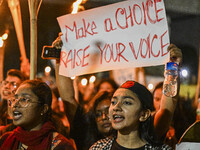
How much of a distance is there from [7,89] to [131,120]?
6.53 feet

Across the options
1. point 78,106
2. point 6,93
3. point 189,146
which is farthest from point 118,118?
point 6,93

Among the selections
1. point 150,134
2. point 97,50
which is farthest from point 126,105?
point 97,50

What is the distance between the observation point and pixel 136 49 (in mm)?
3430

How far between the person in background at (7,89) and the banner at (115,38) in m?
0.80

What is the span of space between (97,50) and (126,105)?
100 cm

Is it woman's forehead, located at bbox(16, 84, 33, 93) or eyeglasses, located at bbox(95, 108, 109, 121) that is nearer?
woman's forehead, located at bbox(16, 84, 33, 93)

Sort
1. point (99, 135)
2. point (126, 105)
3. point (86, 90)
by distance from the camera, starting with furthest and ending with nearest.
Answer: point (86, 90) < point (99, 135) < point (126, 105)

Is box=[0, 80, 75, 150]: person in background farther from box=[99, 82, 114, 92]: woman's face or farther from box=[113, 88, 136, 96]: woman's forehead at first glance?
box=[99, 82, 114, 92]: woman's face

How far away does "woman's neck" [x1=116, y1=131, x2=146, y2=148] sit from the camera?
2690 mm

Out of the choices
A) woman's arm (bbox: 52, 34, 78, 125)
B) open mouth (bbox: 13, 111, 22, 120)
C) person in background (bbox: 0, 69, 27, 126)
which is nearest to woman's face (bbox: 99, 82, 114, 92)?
person in background (bbox: 0, 69, 27, 126)

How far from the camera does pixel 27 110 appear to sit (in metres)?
3.01

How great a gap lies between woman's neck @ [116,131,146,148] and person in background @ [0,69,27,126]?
149cm

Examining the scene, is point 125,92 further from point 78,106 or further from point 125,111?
point 78,106

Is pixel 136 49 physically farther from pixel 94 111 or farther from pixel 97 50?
pixel 94 111
